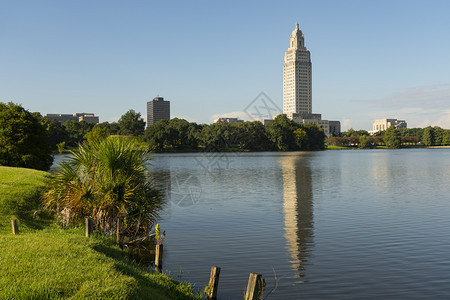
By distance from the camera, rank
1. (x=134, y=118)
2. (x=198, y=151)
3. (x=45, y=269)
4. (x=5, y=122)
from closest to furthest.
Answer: (x=45, y=269), (x=5, y=122), (x=198, y=151), (x=134, y=118)

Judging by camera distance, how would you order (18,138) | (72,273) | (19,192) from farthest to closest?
(18,138), (19,192), (72,273)

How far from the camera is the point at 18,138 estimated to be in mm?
49562

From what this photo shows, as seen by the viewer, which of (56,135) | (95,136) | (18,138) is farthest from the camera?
(56,135)

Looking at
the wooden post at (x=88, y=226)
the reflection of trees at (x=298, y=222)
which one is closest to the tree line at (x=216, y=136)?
the reflection of trees at (x=298, y=222)

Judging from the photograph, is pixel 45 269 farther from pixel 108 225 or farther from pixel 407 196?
pixel 407 196

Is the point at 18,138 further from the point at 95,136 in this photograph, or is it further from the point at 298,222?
the point at 298,222

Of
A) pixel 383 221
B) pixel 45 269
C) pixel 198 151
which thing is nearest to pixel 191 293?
pixel 45 269

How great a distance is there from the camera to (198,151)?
182125 mm

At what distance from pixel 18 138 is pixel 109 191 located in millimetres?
38066

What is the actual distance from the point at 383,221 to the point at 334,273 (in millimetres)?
11698

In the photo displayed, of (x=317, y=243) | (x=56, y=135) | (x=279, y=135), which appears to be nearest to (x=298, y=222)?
(x=317, y=243)

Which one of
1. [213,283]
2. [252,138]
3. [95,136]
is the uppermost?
[252,138]

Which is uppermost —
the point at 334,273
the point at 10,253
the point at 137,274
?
the point at 10,253

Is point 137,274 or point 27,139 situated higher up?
point 27,139
